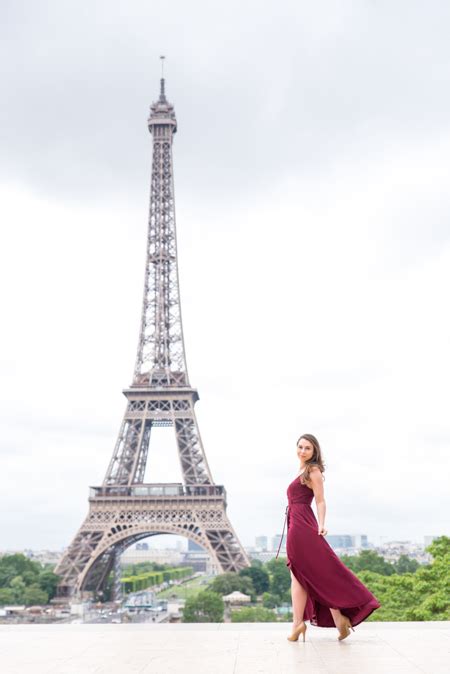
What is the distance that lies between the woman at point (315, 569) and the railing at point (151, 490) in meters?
47.3

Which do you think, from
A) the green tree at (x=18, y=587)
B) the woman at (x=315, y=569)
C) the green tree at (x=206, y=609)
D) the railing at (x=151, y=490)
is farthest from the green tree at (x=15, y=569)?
the woman at (x=315, y=569)

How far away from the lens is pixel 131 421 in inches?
2365

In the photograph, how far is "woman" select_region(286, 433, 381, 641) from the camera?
31.0ft

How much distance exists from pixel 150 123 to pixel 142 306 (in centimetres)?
1623

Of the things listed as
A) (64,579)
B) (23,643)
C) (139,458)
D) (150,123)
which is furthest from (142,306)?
(23,643)

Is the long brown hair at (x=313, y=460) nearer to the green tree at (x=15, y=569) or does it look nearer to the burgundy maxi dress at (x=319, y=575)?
the burgundy maxi dress at (x=319, y=575)

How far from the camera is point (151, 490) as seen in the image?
188 ft

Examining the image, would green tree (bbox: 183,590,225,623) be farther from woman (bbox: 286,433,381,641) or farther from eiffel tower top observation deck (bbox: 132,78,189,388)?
woman (bbox: 286,433,381,641)

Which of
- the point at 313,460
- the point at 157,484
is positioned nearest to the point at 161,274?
the point at 157,484

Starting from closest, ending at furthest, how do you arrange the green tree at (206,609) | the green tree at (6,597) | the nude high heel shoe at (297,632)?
the nude high heel shoe at (297,632) < the green tree at (206,609) < the green tree at (6,597)

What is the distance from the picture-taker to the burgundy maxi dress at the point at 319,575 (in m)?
9.42

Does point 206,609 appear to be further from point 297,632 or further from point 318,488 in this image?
point 318,488

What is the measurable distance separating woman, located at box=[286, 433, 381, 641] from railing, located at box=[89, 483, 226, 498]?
4727 cm

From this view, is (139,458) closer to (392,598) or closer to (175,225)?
(175,225)
